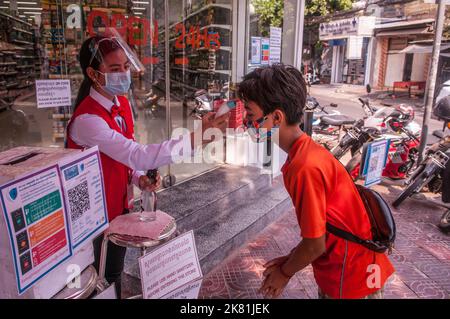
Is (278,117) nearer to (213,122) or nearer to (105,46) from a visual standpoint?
(213,122)

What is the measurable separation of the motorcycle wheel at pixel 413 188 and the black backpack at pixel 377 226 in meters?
3.53

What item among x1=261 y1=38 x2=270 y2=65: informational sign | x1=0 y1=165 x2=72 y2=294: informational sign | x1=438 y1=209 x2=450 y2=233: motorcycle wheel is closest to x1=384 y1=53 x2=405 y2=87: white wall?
x1=261 y1=38 x2=270 y2=65: informational sign

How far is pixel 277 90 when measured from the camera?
147 centimetres

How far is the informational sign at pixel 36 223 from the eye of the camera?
3.58ft

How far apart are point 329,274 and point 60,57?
13.9ft

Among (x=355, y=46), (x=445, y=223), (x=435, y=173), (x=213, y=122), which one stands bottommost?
(x=445, y=223)

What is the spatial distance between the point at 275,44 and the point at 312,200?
471 centimetres

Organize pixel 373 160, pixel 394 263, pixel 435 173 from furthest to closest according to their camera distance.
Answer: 1. pixel 435 173
2. pixel 394 263
3. pixel 373 160

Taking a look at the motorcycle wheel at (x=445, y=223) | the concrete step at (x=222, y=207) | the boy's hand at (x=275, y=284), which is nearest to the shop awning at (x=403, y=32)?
the motorcycle wheel at (x=445, y=223)

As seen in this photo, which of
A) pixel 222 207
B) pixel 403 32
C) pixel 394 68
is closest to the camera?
pixel 222 207

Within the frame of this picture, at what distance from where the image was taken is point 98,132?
184cm

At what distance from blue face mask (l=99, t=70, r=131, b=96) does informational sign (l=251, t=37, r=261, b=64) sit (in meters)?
3.83

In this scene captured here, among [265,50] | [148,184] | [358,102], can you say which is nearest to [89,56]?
[148,184]

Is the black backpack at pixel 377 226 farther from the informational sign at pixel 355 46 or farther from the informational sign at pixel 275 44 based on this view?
the informational sign at pixel 355 46
